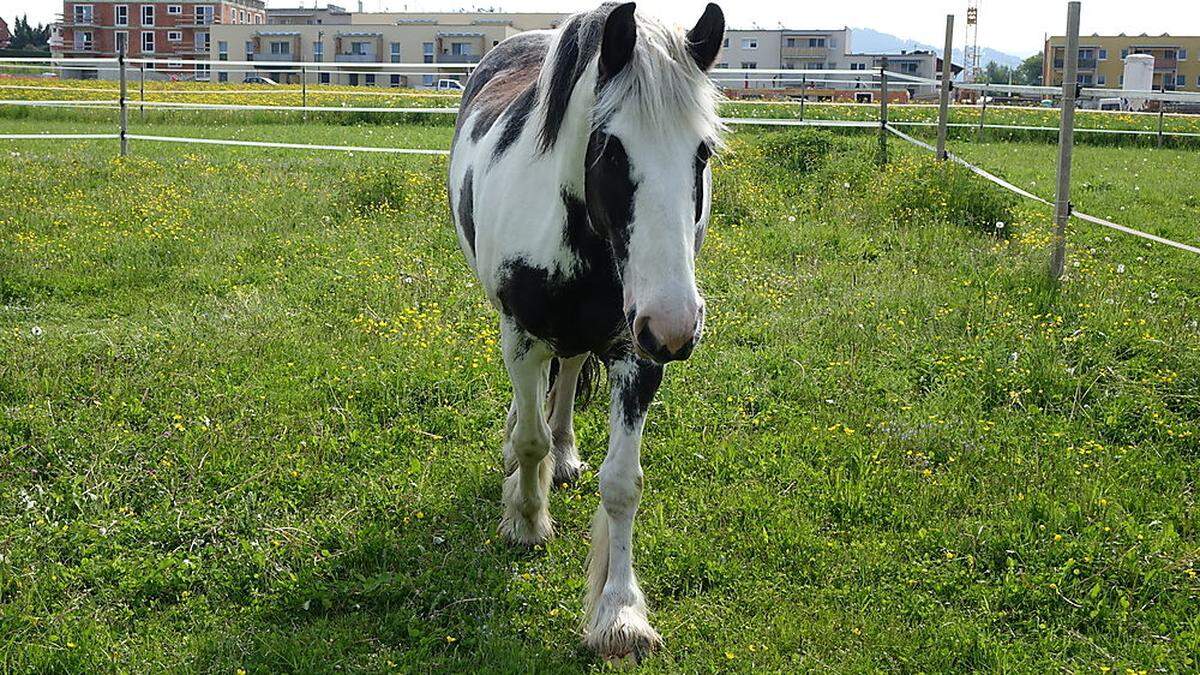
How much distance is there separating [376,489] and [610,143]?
6.72ft

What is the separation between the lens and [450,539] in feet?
12.8

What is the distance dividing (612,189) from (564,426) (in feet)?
6.34

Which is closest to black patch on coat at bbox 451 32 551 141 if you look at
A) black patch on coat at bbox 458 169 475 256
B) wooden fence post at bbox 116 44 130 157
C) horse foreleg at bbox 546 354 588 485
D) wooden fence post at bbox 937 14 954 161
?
black patch on coat at bbox 458 169 475 256

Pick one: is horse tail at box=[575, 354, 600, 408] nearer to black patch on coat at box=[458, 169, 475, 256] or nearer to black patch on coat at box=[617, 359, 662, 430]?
black patch on coat at box=[458, 169, 475, 256]

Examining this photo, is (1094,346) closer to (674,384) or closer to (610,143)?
(674,384)

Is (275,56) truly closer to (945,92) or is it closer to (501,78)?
(945,92)

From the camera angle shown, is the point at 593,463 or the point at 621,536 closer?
the point at 621,536

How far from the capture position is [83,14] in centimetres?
8888

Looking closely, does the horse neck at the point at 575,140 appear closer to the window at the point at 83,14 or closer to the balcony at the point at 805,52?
the balcony at the point at 805,52

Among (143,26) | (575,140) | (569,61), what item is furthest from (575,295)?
(143,26)

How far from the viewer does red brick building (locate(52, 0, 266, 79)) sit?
86500 millimetres

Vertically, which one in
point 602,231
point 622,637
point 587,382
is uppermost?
point 602,231

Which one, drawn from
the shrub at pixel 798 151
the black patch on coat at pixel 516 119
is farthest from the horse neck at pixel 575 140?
the shrub at pixel 798 151

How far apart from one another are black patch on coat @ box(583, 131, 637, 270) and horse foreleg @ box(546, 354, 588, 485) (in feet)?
5.17
